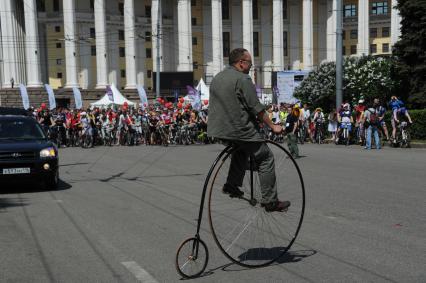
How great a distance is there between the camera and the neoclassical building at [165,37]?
82.8 m

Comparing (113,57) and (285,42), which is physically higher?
(285,42)

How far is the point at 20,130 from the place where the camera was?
46.1 feet

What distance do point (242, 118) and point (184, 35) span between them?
84.8 metres

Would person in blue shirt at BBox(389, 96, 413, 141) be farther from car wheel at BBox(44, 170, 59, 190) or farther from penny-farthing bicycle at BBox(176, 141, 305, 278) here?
penny-farthing bicycle at BBox(176, 141, 305, 278)

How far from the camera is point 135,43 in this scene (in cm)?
9025

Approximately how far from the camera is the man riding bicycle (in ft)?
19.1

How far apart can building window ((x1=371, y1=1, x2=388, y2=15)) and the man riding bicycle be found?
104998mm

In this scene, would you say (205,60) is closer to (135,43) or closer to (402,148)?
(135,43)

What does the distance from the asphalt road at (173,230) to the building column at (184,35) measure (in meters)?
74.3

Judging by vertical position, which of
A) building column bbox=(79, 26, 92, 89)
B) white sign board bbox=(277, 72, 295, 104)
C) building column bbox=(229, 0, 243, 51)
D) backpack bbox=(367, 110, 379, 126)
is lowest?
backpack bbox=(367, 110, 379, 126)

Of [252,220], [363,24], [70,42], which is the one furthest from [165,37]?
[252,220]

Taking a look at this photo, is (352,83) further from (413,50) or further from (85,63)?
(85,63)

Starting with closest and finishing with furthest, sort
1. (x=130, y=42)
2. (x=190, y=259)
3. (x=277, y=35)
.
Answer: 1. (x=190, y=259)
2. (x=130, y=42)
3. (x=277, y=35)

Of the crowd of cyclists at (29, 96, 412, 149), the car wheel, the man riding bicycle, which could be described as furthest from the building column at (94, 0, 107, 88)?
the man riding bicycle
